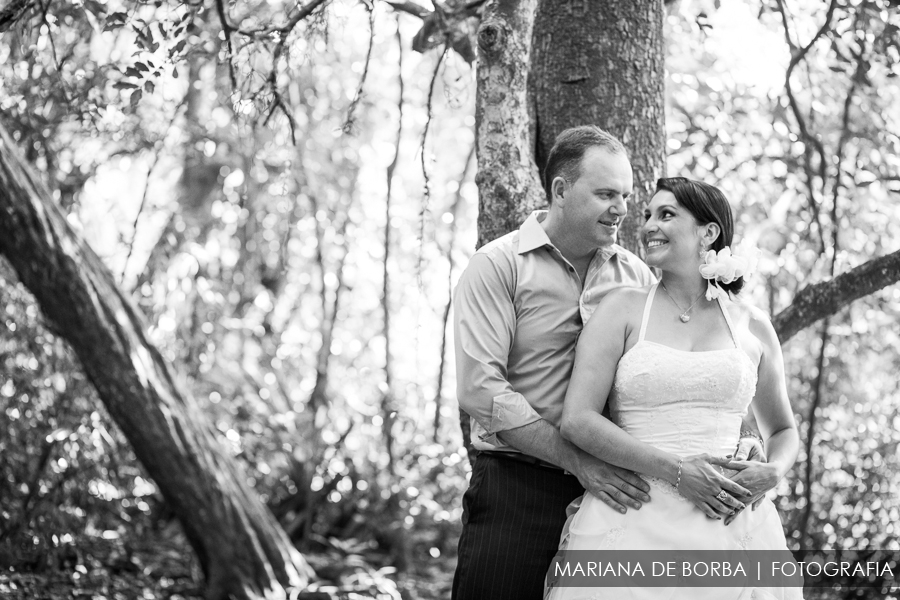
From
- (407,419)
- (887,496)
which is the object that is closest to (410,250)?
(407,419)

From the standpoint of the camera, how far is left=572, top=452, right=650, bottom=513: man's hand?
94.6 inches

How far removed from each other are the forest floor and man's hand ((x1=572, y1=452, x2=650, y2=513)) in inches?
116

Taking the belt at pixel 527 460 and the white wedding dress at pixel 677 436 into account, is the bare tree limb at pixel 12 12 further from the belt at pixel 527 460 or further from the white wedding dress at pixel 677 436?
the white wedding dress at pixel 677 436

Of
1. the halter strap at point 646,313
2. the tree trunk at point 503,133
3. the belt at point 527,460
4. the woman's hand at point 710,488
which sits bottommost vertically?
the woman's hand at point 710,488

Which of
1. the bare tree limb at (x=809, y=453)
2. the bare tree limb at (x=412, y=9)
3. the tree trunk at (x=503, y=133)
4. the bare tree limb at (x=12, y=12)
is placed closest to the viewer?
the tree trunk at (x=503, y=133)

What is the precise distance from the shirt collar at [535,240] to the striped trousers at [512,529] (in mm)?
644

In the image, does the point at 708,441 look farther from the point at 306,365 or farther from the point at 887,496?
the point at 306,365

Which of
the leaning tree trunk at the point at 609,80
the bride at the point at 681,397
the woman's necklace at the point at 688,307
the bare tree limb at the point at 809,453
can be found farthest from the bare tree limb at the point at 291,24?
the bare tree limb at the point at 809,453

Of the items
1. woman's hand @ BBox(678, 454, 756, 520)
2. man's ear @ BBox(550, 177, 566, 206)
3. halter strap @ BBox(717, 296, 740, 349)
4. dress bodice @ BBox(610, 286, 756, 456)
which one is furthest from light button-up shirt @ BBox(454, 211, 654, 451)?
woman's hand @ BBox(678, 454, 756, 520)

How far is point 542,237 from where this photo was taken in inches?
104

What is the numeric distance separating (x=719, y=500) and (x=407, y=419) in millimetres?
4744

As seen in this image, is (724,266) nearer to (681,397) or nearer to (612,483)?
(681,397)

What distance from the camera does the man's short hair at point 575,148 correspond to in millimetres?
2588

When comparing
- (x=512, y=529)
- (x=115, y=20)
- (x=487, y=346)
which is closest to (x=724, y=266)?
(x=487, y=346)
